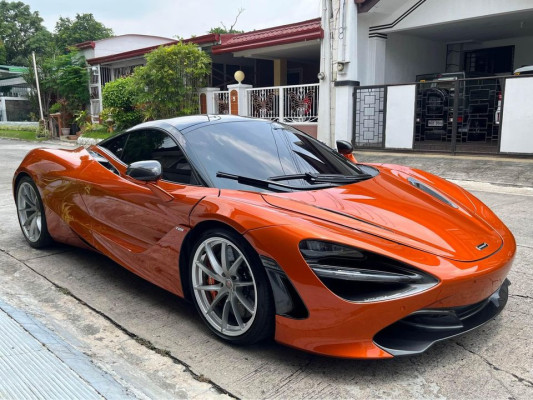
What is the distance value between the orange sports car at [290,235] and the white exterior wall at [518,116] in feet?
23.9

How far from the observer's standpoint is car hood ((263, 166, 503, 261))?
96.0 inches

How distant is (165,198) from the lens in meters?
3.05

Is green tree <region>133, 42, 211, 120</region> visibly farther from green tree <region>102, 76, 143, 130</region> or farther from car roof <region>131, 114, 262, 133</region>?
car roof <region>131, 114, 262, 133</region>

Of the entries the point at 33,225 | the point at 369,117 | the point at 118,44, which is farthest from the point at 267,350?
the point at 118,44

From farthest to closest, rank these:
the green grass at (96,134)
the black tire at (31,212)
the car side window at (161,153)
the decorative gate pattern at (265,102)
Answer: the green grass at (96,134) → the decorative gate pattern at (265,102) → the black tire at (31,212) → the car side window at (161,153)

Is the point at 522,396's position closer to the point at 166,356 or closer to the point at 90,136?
the point at 166,356

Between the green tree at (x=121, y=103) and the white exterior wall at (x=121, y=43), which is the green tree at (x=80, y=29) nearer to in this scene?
the white exterior wall at (x=121, y=43)

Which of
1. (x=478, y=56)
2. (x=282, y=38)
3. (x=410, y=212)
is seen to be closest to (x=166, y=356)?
(x=410, y=212)

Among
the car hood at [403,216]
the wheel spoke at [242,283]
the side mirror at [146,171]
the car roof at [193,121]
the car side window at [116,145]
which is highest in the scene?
the car roof at [193,121]

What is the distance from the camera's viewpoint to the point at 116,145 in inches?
157

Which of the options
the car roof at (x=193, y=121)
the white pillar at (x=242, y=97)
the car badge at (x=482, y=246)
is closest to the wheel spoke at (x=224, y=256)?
the car roof at (x=193, y=121)

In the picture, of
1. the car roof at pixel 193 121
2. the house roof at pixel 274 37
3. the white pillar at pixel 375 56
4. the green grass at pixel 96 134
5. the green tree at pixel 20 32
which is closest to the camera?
the car roof at pixel 193 121

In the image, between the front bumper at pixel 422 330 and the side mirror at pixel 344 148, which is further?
the side mirror at pixel 344 148

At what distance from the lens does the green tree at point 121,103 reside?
17422 mm
